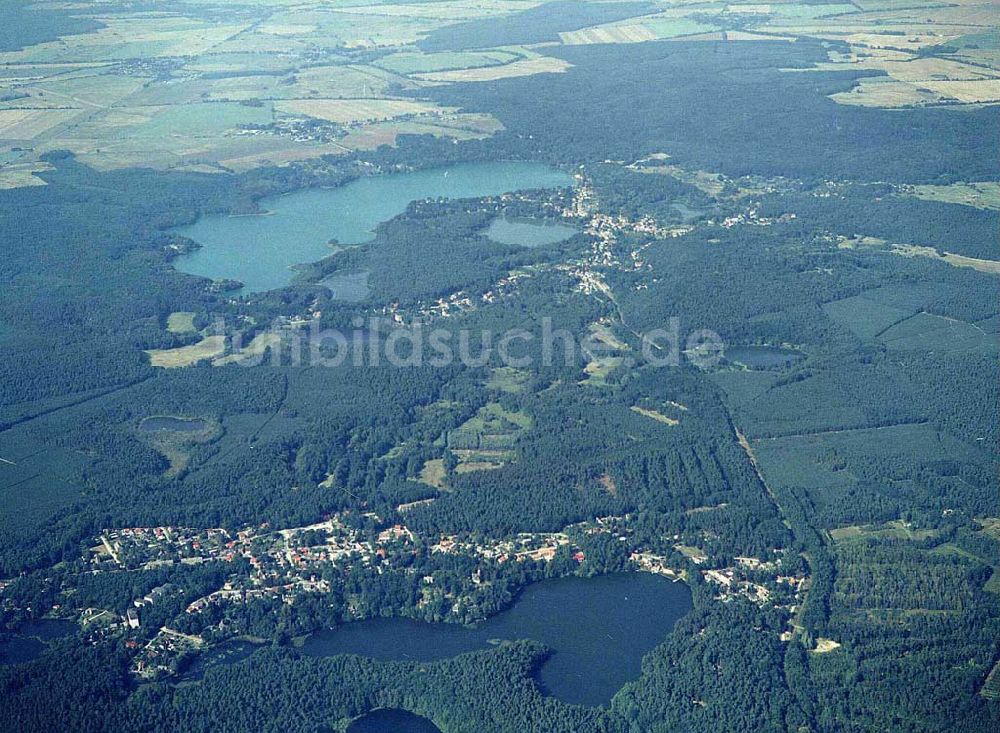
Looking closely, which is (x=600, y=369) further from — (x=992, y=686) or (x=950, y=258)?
(x=950, y=258)

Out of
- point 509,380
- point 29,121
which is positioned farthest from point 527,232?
point 29,121

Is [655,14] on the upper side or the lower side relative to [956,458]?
lower

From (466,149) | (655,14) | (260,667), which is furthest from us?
(655,14)

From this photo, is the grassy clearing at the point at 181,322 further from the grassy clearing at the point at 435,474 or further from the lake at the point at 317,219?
the grassy clearing at the point at 435,474

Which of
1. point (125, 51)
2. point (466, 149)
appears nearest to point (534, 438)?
point (466, 149)

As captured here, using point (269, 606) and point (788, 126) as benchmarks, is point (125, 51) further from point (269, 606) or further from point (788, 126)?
point (269, 606)

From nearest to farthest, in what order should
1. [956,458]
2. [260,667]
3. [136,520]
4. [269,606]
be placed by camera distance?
1. [260,667]
2. [269,606]
3. [136,520]
4. [956,458]
